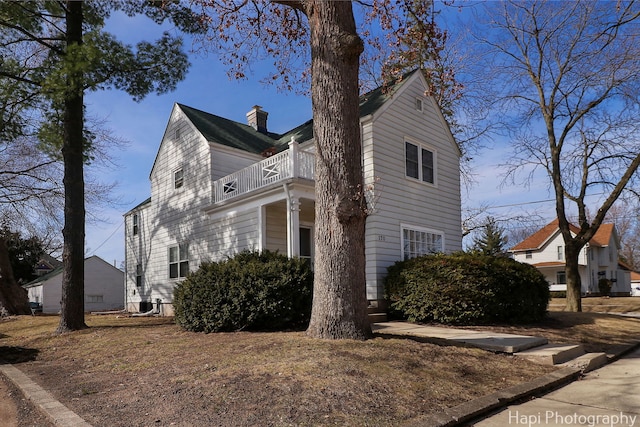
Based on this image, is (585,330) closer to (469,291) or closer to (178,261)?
(469,291)

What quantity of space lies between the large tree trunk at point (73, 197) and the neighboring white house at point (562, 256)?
117 ft

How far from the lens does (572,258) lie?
49.8ft

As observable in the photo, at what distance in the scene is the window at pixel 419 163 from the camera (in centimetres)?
1404

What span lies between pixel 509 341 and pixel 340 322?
313 centimetres

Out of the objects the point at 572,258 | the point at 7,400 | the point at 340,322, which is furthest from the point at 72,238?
the point at 572,258

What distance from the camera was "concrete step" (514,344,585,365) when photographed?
21.0 ft

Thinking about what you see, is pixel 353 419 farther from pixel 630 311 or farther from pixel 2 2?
pixel 630 311

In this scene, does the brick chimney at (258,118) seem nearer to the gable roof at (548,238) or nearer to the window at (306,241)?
the window at (306,241)

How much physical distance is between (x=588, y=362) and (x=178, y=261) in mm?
13953

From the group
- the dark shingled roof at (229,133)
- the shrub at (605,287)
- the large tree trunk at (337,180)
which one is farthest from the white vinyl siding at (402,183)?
the shrub at (605,287)

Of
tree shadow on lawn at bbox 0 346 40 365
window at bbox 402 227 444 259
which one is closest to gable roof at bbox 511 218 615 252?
window at bbox 402 227 444 259

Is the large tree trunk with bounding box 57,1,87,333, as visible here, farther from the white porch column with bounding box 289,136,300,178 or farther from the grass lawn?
the white porch column with bounding box 289,136,300,178

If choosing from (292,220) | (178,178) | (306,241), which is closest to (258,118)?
(178,178)

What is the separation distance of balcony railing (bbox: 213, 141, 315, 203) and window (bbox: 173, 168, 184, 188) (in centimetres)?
287
